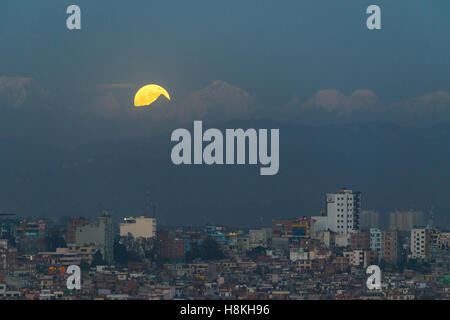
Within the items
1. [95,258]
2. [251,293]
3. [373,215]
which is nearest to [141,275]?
[95,258]

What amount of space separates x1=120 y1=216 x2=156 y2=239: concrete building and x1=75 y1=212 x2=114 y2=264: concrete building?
0.13 metres

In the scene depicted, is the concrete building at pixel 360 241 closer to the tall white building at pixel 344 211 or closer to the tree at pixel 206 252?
the tall white building at pixel 344 211

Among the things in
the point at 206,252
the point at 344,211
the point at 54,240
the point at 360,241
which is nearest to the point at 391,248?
the point at 360,241

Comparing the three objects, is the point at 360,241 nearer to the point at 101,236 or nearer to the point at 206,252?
the point at 206,252

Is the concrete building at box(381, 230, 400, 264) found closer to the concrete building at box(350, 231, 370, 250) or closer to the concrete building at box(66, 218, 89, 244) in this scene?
the concrete building at box(350, 231, 370, 250)

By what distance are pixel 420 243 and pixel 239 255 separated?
5.96ft

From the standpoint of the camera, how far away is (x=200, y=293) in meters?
8.03

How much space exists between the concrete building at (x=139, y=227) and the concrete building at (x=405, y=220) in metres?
2.37

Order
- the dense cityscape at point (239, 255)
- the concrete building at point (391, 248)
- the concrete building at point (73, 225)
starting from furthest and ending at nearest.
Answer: the concrete building at point (391, 248)
the concrete building at point (73, 225)
the dense cityscape at point (239, 255)

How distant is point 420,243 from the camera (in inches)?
332

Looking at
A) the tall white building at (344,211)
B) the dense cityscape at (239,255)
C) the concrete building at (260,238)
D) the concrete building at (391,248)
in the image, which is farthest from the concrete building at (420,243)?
the concrete building at (260,238)

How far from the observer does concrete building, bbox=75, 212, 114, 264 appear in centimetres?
823

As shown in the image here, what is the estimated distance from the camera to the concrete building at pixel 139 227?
821cm
